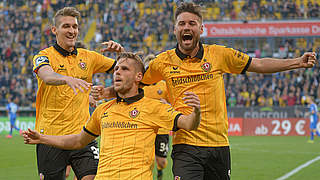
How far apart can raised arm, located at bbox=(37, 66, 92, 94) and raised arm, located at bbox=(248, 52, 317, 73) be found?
1.84m

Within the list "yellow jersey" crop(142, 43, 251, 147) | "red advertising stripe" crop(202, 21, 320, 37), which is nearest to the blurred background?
"red advertising stripe" crop(202, 21, 320, 37)

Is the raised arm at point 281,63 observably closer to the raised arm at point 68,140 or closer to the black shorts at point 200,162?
the black shorts at point 200,162

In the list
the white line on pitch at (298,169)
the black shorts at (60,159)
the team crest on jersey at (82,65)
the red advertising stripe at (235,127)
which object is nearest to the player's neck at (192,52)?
the team crest on jersey at (82,65)

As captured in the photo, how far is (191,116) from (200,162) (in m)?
0.99

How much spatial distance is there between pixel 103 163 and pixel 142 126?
50 centimetres

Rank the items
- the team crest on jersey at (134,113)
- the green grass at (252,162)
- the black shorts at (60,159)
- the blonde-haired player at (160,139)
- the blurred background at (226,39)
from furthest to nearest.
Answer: the blurred background at (226,39)
the green grass at (252,162)
the blonde-haired player at (160,139)
the black shorts at (60,159)
the team crest on jersey at (134,113)

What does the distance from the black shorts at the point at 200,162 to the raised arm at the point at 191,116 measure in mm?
662

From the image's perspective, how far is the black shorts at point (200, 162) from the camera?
5.13 m

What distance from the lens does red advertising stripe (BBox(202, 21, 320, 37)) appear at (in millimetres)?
30062

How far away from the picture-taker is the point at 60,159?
612 centimetres

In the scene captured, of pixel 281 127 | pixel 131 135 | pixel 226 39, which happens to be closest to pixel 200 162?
pixel 131 135

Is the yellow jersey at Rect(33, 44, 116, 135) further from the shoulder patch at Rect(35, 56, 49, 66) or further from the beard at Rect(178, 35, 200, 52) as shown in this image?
the beard at Rect(178, 35, 200, 52)

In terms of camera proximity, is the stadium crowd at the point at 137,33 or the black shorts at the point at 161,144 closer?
the black shorts at the point at 161,144

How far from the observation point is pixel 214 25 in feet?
101
